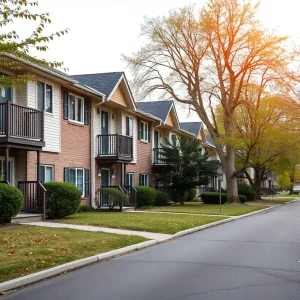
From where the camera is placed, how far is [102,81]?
27.8 meters

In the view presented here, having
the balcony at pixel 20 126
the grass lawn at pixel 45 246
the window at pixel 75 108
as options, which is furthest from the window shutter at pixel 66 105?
the grass lawn at pixel 45 246

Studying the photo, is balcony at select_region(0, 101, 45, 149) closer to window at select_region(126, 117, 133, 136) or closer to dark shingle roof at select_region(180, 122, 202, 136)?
window at select_region(126, 117, 133, 136)

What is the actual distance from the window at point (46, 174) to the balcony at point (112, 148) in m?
4.74

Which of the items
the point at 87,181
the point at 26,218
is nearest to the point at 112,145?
the point at 87,181

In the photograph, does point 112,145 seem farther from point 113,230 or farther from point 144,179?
point 113,230

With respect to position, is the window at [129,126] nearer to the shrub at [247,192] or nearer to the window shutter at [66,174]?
the window shutter at [66,174]

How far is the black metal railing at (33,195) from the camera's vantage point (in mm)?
18938

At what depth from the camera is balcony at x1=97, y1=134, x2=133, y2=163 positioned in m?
26.5

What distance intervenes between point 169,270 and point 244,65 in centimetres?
2891

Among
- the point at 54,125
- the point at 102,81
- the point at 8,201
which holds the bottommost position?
the point at 8,201

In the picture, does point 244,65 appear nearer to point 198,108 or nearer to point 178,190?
point 198,108

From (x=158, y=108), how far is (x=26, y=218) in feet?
75.9

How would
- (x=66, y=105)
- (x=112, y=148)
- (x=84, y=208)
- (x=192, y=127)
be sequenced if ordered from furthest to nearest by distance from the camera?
(x=192, y=127) < (x=112, y=148) < (x=84, y=208) < (x=66, y=105)

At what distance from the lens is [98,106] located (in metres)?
26.8
